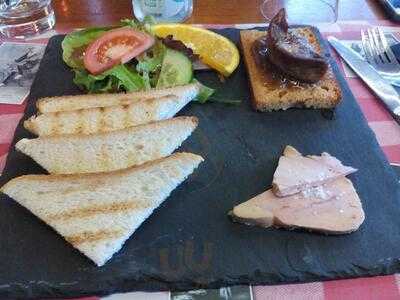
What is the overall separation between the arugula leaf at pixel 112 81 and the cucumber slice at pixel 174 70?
0.30 ft

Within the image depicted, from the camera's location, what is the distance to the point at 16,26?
7.79ft

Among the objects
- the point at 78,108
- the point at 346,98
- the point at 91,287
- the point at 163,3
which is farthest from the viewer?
the point at 163,3

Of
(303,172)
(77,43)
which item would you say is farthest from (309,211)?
(77,43)

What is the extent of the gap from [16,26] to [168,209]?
146 centimetres

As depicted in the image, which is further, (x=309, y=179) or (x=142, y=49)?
(x=142, y=49)

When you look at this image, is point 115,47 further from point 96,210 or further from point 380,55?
point 380,55

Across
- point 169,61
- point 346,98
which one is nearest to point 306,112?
point 346,98

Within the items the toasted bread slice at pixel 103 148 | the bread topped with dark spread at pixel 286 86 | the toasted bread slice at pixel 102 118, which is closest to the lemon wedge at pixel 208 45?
the bread topped with dark spread at pixel 286 86

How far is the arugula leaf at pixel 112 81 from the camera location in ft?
6.04

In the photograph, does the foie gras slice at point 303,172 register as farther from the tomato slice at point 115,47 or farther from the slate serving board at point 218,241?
the tomato slice at point 115,47

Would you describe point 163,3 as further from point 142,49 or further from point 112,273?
point 112,273

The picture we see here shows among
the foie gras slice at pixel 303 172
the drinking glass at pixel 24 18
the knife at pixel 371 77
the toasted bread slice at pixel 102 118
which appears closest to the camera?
the foie gras slice at pixel 303 172

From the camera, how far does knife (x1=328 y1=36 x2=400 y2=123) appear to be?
189cm

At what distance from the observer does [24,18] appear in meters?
2.39
